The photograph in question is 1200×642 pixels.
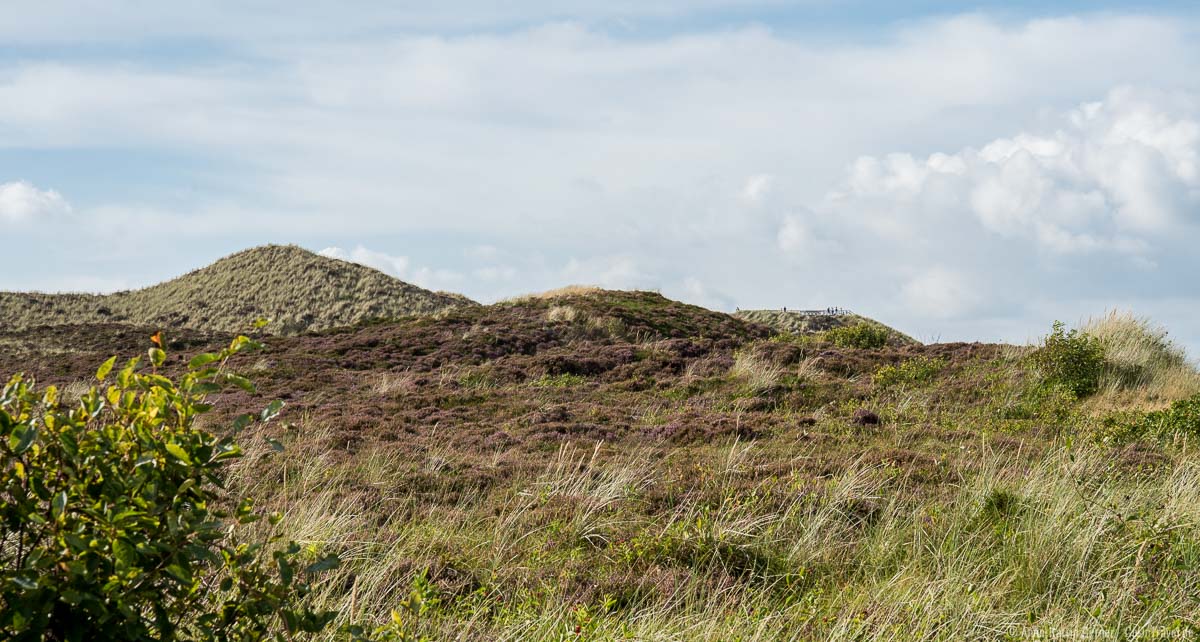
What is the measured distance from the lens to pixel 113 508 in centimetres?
268

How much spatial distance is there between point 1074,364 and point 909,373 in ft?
9.44

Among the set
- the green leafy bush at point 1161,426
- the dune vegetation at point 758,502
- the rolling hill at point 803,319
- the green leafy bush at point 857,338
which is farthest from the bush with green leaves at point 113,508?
the rolling hill at point 803,319

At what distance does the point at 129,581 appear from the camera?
8.57 feet

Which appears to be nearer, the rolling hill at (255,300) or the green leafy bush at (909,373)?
the green leafy bush at (909,373)

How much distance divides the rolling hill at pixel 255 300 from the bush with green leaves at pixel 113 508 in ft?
129

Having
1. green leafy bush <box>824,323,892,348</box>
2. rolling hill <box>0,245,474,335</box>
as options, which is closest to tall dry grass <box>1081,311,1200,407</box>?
green leafy bush <box>824,323,892,348</box>

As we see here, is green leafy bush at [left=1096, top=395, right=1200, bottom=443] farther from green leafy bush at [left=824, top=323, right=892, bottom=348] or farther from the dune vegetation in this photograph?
green leafy bush at [left=824, top=323, right=892, bottom=348]

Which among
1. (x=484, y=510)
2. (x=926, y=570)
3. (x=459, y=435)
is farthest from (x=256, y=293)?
(x=926, y=570)

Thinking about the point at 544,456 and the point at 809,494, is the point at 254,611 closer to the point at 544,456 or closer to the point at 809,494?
the point at 809,494

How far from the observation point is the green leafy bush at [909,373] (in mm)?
16891

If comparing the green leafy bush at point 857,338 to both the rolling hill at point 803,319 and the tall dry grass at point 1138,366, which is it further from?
A: the rolling hill at point 803,319

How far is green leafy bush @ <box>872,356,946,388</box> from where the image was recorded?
55.4 feet

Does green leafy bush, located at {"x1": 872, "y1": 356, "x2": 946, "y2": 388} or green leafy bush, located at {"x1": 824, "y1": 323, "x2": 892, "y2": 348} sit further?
green leafy bush, located at {"x1": 824, "y1": 323, "x2": 892, "y2": 348}

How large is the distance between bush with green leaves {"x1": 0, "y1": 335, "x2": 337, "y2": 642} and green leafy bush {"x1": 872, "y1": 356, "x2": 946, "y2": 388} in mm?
15162
